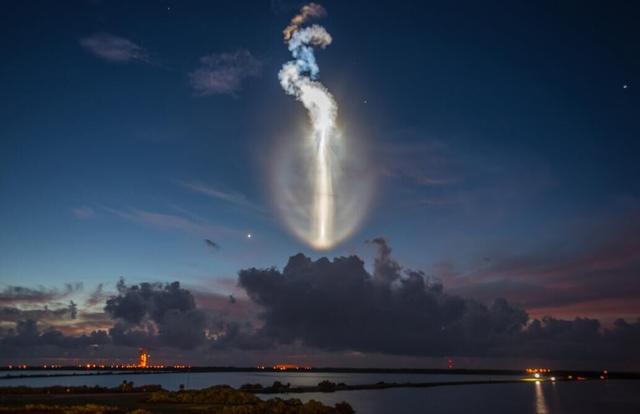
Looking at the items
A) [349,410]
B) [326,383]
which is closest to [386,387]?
[326,383]

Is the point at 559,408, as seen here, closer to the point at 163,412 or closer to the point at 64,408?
the point at 163,412

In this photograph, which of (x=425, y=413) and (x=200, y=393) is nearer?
(x=200, y=393)

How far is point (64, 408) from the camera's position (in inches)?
2147

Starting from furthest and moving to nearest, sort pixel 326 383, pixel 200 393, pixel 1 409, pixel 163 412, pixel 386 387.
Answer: pixel 386 387, pixel 326 383, pixel 200 393, pixel 163 412, pixel 1 409

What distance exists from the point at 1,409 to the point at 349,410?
146 feet

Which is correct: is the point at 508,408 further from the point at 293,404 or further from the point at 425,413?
the point at 293,404

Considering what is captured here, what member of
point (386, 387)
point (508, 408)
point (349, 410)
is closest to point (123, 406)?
point (349, 410)

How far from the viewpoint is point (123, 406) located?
62656 millimetres

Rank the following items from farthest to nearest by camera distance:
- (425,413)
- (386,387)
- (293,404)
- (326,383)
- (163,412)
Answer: (386,387), (326,383), (425,413), (293,404), (163,412)

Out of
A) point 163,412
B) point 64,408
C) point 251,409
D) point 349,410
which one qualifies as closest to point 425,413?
point 349,410

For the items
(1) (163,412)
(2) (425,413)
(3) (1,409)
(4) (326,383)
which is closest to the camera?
(3) (1,409)

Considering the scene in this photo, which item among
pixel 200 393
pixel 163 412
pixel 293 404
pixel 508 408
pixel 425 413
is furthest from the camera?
pixel 508 408

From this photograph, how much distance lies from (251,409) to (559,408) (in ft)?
277

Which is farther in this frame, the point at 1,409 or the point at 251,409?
the point at 251,409
